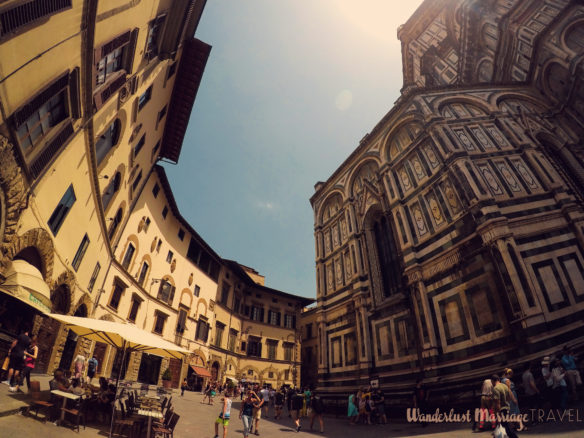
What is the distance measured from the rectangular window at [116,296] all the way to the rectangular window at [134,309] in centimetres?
159

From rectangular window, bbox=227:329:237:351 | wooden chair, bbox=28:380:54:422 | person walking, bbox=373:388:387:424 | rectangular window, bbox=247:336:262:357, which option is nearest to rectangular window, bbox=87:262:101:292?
wooden chair, bbox=28:380:54:422

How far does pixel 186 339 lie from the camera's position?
24406mm

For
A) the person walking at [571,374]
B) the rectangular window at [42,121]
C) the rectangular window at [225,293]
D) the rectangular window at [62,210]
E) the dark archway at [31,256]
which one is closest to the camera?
the rectangular window at [42,121]

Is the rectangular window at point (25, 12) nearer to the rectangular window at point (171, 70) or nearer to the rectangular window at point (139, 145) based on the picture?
the rectangular window at point (139, 145)

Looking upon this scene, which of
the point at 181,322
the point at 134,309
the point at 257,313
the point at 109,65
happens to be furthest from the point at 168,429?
the point at 257,313

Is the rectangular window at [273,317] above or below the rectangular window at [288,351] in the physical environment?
above

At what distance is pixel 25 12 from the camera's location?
5965mm

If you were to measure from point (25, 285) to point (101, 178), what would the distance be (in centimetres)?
624

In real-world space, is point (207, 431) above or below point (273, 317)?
below

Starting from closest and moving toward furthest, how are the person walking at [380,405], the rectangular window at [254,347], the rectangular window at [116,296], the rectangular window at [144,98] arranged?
the person walking at [380,405] < the rectangular window at [144,98] < the rectangular window at [116,296] < the rectangular window at [254,347]

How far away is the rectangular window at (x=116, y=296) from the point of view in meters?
17.4

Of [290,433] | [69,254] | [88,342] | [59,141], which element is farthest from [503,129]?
[88,342]

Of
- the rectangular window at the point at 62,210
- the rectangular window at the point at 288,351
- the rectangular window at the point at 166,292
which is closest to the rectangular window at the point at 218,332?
the rectangular window at the point at 166,292

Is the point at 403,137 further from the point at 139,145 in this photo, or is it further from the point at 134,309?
the point at 134,309
